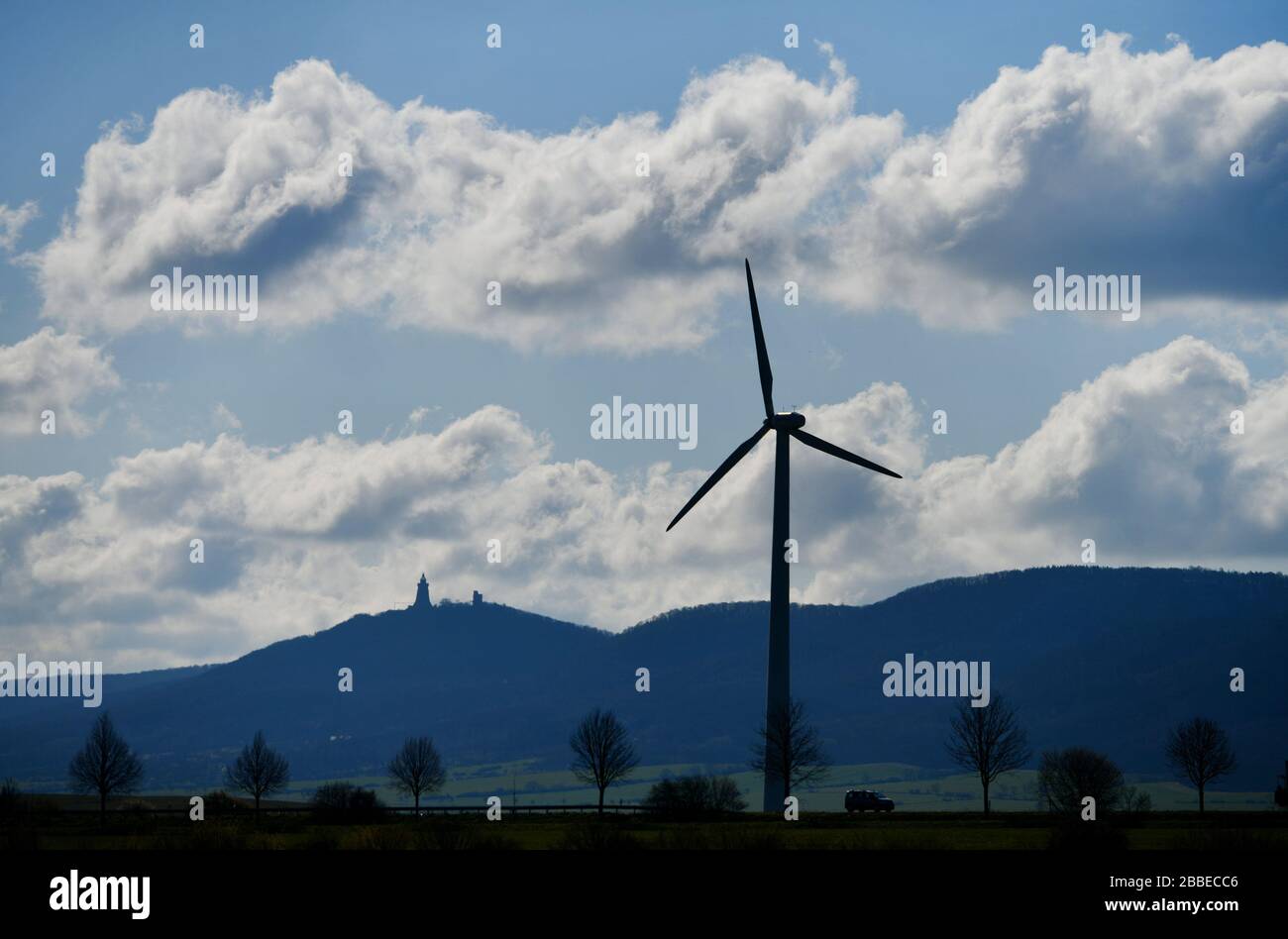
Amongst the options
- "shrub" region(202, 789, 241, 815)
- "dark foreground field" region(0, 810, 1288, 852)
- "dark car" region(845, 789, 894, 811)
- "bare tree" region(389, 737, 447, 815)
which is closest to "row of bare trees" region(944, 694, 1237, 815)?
"dark car" region(845, 789, 894, 811)

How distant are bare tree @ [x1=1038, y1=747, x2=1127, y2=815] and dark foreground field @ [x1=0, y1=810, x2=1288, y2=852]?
22309 millimetres

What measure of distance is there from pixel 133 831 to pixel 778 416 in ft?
177

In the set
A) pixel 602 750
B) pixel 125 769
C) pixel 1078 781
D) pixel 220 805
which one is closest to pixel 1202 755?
pixel 1078 781

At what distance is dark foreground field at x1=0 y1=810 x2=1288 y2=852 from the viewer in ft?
225

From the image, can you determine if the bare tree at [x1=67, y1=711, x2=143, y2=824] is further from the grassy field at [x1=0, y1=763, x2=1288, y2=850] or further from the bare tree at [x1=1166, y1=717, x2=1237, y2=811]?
the bare tree at [x1=1166, y1=717, x2=1237, y2=811]

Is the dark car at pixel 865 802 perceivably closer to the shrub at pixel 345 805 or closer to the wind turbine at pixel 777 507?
the wind turbine at pixel 777 507

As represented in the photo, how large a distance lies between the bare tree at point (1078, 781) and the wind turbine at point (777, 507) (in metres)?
23.4

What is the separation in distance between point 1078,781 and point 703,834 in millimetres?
78536

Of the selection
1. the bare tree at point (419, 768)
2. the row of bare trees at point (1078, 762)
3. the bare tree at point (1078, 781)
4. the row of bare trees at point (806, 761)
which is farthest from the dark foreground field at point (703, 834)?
the bare tree at point (419, 768)

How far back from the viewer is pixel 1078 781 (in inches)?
5610

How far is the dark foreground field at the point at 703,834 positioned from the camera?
225 feet
